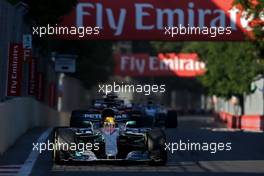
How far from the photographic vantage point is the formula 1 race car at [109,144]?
1602cm

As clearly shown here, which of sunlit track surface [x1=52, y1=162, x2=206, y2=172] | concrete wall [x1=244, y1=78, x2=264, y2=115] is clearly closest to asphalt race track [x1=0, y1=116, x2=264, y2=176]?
sunlit track surface [x1=52, y1=162, x2=206, y2=172]

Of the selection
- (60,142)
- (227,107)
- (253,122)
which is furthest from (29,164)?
(227,107)

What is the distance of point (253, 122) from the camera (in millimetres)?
52250

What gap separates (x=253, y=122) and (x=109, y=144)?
37.0m

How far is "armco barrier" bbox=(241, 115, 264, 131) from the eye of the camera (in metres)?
50.0

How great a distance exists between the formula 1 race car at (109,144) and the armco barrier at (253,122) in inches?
1307

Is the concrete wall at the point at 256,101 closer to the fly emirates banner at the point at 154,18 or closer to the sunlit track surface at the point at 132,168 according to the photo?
the fly emirates banner at the point at 154,18

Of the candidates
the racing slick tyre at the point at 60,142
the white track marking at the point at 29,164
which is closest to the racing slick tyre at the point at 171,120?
the white track marking at the point at 29,164

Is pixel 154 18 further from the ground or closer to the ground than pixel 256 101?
further from the ground

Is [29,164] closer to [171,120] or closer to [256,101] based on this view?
[171,120]

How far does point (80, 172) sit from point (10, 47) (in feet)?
20.0

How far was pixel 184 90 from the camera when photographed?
→ 11988 cm

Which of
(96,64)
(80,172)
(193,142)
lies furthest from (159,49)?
(80,172)

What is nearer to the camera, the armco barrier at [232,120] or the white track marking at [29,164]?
the white track marking at [29,164]
